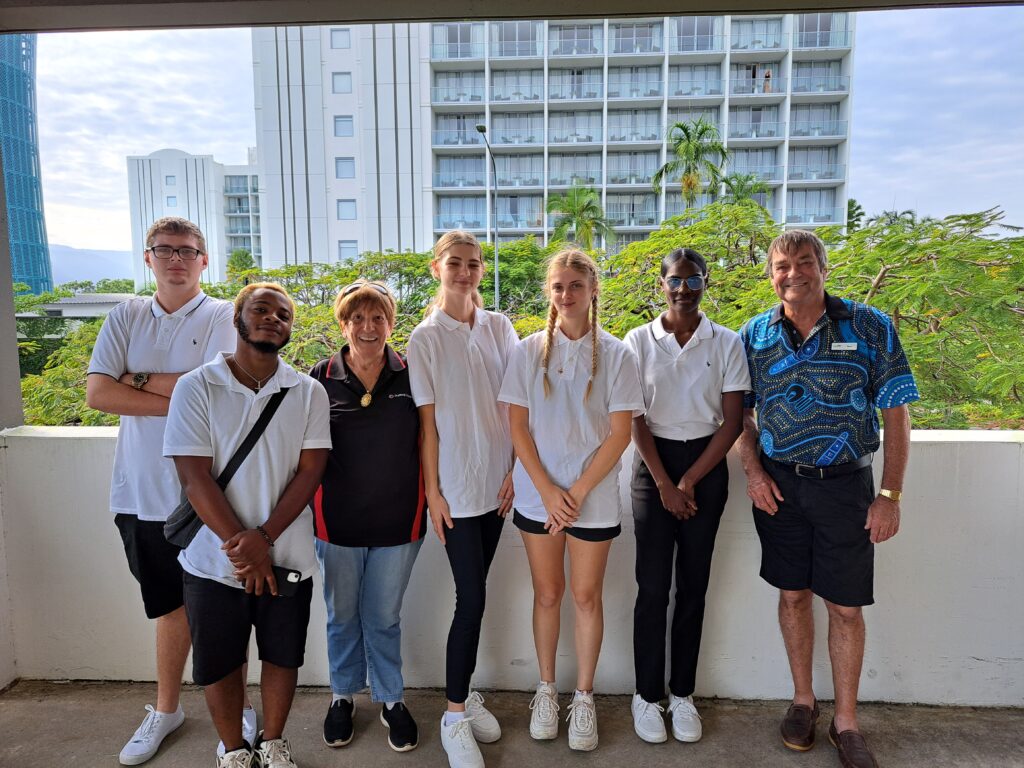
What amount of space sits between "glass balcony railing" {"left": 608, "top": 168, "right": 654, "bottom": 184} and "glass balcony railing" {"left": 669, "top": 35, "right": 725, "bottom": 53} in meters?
5.41

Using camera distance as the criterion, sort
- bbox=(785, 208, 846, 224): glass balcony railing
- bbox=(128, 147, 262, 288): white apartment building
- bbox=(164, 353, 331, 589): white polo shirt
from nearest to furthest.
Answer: bbox=(164, 353, 331, 589): white polo shirt → bbox=(128, 147, 262, 288): white apartment building → bbox=(785, 208, 846, 224): glass balcony railing

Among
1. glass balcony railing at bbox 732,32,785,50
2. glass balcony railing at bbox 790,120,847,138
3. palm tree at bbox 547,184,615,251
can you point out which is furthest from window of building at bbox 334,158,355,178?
glass balcony railing at bbox 790,120,847,138

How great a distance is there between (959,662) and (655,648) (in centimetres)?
132

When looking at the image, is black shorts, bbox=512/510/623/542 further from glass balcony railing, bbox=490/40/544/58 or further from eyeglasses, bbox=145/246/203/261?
glass balcony railing, bbox=490/40/544/58

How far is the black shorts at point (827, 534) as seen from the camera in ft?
6.57

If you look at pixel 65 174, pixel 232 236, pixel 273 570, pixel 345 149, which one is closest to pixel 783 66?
pixel 345 149

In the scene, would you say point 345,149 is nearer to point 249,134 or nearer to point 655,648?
point 249,134

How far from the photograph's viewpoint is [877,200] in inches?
162

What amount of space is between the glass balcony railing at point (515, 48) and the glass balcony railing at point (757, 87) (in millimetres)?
7858

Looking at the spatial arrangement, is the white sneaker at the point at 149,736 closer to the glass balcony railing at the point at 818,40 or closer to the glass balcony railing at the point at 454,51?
the glass balcony railing at the point at 454,51

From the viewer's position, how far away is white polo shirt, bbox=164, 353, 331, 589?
1696 millimetres

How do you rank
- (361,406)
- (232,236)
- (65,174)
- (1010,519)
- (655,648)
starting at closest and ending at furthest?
(361,406) → (655,648) → (1010,519) → (65,174) → (232,236)

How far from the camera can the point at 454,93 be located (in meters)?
20.9

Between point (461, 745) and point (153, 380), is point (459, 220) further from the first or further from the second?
point (461, 745)
